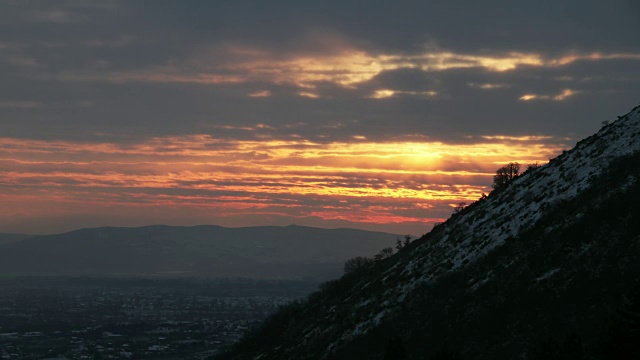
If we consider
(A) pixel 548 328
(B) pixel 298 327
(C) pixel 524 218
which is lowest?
(B) pixel 298 327

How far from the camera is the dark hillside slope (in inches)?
1893

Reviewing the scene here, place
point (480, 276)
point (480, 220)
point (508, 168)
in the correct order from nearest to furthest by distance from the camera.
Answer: point (480, 276) → point (480, 220) → point (508, 168)

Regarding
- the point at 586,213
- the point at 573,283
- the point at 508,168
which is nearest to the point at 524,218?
the point at 586,213

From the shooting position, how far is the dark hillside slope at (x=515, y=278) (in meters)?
48.1

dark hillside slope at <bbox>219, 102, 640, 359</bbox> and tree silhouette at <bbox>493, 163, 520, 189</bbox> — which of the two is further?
tree silhouette at <bbox>493, 163, 520, 189</bbox>

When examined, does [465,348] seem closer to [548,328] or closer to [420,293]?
[548,328]

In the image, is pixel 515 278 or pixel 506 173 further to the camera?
pixel 506 173

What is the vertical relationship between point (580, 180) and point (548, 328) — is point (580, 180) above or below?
above

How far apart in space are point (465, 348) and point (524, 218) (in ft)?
74.3

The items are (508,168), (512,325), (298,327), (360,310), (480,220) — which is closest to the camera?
(512,325)

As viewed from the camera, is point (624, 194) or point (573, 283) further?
point (624, 194)

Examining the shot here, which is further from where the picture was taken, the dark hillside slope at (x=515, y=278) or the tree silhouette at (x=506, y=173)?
the tree silhouette at (x=506, y=173)

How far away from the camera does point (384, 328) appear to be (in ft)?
220

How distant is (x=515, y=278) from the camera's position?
57.8 meters
